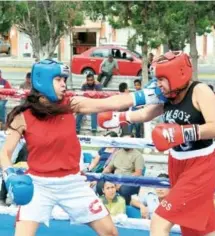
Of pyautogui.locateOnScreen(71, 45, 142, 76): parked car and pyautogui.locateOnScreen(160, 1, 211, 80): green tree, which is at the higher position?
pyautogui.locateOnScreen(160, 1, 211, 80): green tree

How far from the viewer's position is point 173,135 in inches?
140

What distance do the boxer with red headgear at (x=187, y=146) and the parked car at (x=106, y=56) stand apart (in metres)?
17.3

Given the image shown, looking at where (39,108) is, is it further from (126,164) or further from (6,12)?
(6,12)

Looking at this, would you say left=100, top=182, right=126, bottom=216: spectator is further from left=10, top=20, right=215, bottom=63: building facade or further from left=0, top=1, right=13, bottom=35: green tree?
left=10, top=20, right=215, bottom=63: building facade

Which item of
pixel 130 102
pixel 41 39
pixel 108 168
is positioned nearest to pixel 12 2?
pixel 41 39

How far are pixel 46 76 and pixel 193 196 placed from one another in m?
1.04

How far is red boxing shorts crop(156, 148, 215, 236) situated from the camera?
3.75m

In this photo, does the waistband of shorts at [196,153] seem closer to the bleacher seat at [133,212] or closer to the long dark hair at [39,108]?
the long dark hair at [39,108]

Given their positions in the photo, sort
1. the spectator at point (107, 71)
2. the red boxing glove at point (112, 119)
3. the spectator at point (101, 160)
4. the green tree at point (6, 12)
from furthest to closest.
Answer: the green tree at point (6, 12) < the spectator at point (107, 71) < the spectator at point (101, 160) < the red boxing glove at point (112, 119)

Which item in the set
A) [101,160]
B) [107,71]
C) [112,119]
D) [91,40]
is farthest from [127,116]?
[91,40]

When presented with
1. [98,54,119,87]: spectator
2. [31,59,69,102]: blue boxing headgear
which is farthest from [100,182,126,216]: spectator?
[98,54,119,87]: spectator

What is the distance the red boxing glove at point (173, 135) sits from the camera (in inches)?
140

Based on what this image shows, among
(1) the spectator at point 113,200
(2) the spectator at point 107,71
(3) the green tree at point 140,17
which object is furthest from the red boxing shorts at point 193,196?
(2) the spectator at point 107,71

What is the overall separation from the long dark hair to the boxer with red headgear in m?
0.55
